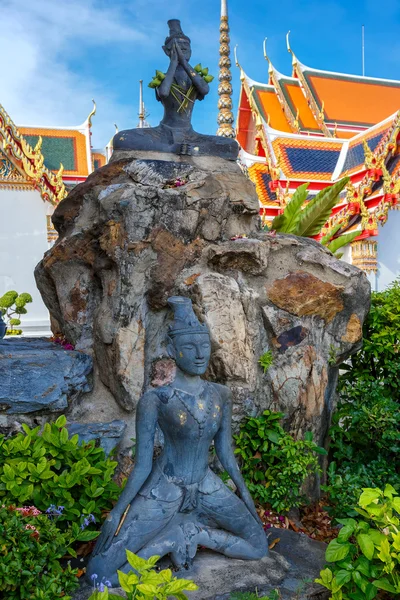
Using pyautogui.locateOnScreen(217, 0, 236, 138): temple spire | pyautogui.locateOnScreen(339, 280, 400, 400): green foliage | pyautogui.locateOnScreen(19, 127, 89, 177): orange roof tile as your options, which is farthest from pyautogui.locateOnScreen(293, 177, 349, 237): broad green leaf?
pyautogui.locateOnScreen(19, 127, 89, 177): orange roof tile

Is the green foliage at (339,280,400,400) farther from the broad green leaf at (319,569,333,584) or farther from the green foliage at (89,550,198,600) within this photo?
the green foliage at (89,550,198,600)

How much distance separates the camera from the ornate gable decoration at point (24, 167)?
1416 centimetres

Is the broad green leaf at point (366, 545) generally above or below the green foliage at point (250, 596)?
above

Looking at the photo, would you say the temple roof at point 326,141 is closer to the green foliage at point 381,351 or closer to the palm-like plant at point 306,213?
the palm-like plant at point 306,213

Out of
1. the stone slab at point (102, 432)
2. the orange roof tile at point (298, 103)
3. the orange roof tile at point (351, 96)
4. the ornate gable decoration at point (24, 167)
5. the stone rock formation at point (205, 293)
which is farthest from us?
the orange roof tile at point (351, 96)

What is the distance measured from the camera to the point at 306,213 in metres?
7.43

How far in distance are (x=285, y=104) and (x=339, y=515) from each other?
618 inches

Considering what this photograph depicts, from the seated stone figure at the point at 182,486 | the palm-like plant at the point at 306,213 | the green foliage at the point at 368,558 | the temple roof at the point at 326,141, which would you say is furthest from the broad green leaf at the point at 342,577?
the temple roof at the point at 326,141

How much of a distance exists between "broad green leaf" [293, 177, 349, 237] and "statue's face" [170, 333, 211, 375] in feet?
15.7

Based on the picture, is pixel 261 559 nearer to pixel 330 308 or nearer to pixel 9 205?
pixel 330 308

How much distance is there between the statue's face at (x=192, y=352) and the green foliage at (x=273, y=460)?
1.36 metres

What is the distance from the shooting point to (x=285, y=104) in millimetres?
17500

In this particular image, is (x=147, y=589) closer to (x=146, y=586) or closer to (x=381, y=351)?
(x=146, y=586)

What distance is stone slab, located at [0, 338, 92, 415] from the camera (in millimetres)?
4031
